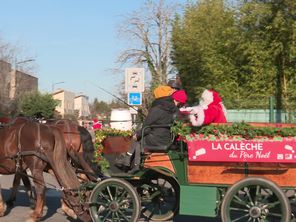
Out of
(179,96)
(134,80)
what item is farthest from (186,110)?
(134,80)

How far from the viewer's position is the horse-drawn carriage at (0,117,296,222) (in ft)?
20.3

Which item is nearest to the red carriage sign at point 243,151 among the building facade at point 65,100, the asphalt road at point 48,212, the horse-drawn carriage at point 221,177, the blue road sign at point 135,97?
the horse-drawn carriage at point 221,177

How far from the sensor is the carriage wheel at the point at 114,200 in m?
6.77

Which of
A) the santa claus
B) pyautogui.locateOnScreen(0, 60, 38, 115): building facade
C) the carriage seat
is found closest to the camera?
the santa claus

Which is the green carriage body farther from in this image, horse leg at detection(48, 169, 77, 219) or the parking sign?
the parking sign

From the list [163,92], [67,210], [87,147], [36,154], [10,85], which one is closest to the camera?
[163,92]

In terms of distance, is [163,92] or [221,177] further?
[163,92]

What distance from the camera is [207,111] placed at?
6.56 m

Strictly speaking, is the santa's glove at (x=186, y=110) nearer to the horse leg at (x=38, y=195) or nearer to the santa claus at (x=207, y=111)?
the santa claus at (x=207, y=111)

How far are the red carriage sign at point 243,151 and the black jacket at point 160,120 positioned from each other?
1.71 ft

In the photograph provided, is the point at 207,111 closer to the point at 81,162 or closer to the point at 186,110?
the point at 186,110

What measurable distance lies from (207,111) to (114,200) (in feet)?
5.55

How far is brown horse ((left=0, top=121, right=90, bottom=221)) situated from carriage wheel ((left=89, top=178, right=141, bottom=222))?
0.57m

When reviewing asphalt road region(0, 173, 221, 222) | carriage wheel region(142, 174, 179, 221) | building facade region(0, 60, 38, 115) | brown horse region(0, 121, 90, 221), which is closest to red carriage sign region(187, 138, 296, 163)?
carriage wheel region(142, 174, 179, 221)
